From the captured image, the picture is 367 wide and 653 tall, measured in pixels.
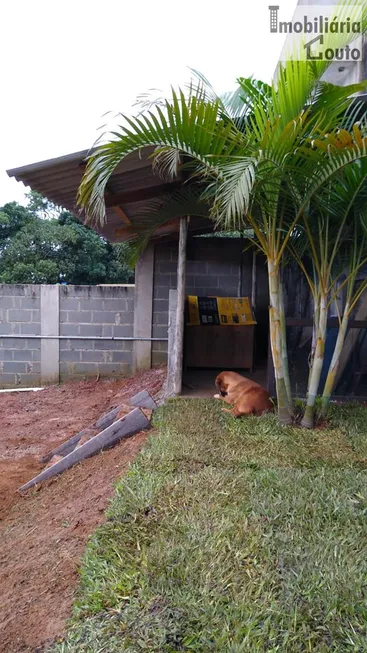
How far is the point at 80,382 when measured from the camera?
822cm

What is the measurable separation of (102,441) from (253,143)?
2.69 meters

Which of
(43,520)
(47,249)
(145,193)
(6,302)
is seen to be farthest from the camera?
(47,249)

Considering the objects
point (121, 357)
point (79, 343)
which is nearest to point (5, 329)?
point (79, 343)

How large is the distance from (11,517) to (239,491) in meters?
1.68

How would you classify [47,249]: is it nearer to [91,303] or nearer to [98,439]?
[91,303]

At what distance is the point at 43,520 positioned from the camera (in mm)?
2977

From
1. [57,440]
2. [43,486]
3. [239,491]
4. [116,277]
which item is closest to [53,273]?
[116,277]

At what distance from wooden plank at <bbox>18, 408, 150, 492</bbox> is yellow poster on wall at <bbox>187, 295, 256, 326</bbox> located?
2966mm

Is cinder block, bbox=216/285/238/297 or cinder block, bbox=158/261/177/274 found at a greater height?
cinder block, bbox=158/261/177/274

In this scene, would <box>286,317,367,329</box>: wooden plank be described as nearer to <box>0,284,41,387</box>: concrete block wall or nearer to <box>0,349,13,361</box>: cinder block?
<box>0,284,41,387</box>: concrete block wall

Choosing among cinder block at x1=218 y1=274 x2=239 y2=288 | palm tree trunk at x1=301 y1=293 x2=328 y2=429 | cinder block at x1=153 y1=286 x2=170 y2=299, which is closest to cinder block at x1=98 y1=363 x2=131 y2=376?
cinder block at x1=153 y1=286 x2=170 y2=299

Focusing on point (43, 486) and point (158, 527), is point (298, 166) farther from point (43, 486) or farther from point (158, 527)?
point (43, 486)

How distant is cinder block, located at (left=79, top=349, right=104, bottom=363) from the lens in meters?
8.23

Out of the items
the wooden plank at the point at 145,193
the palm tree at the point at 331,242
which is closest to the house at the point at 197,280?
the wooden plank at the point at 145,193
